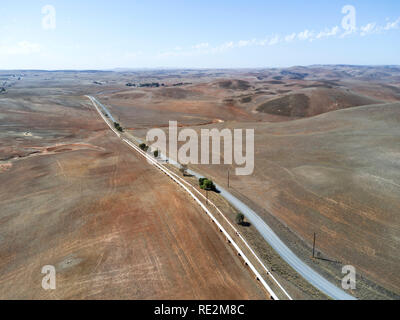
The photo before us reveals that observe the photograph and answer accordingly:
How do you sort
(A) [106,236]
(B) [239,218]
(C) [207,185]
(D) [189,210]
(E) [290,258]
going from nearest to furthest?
(E) [290,258], (A) [106,236], (B) [239,218], (D) [189,210], (C) [207,185]

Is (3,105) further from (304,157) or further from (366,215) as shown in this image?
(366,215)

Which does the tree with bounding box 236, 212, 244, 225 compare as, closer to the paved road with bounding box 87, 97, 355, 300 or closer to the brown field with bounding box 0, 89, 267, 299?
the paved road with bounding box 87, 97, 355, 300

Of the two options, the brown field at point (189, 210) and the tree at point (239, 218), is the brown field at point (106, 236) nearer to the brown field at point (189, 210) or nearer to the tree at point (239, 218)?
the brown field at point (189, 210)

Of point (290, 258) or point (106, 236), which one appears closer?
point (290, 258)

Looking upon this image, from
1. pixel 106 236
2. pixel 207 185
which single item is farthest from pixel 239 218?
pixel 106 236

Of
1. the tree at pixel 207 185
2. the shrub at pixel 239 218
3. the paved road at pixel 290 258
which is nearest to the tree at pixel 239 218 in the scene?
the shrub at pixel 239 218

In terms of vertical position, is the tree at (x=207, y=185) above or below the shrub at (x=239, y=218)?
above

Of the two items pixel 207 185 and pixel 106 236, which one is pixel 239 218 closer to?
pixel 207 185

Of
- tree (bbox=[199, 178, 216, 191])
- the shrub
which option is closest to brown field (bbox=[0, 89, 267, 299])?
the shrub
